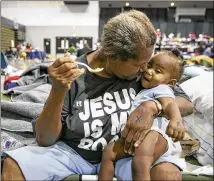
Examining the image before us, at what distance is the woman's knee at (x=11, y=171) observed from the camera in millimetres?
685

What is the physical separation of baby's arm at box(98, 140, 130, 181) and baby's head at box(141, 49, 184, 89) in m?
0.18

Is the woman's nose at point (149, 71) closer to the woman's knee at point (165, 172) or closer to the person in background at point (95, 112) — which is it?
the person in background at point (95, 112)

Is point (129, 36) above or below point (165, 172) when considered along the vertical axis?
above

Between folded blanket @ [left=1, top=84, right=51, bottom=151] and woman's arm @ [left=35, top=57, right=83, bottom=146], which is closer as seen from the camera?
woman's arm @ [left=35, top=57, right=83, bottom=146]

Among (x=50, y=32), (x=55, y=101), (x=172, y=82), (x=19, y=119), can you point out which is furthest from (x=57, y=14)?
(x=55, y=101)

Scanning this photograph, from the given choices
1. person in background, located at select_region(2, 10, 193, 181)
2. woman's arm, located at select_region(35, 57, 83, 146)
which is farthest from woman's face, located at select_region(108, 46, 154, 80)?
woman's arm, located at select_region(35, 57, 83, 146)

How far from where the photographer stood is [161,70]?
774 millimetres

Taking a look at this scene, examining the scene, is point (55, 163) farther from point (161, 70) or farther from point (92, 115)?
point (161, 70)

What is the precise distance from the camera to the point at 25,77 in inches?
64.9

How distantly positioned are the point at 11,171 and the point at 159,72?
436 mm

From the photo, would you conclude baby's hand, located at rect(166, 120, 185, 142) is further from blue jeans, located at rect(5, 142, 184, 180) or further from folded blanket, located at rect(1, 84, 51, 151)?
folded blanket, located at rect(1, 84, 51, 151)

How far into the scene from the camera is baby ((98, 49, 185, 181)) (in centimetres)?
67

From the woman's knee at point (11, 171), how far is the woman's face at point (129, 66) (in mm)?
326

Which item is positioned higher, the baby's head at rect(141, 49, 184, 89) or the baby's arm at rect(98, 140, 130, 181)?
the baby's head at rect(141, 49, 184, 89)
